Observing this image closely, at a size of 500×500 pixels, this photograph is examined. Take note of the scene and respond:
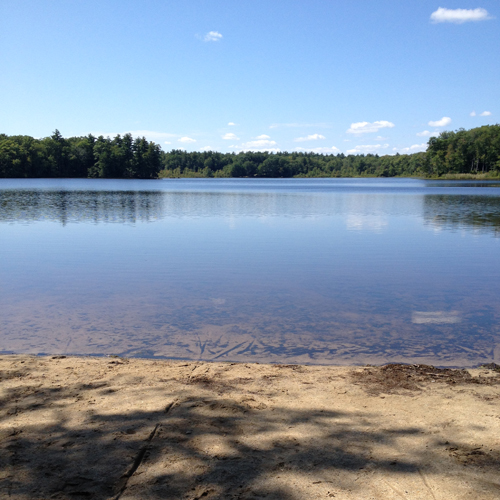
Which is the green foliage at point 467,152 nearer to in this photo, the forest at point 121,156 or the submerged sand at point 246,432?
the forest at point 121,156

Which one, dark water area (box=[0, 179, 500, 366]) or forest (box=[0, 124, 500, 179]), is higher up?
forest (box=[0, 124, 500, 179])

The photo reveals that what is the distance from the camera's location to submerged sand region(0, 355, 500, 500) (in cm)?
323

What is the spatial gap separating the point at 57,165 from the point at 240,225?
146075mm

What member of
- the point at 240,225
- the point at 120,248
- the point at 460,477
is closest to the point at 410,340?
the point at 460,477

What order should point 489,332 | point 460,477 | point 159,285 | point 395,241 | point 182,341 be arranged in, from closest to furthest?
1. point 460,477
2. point 182,341
3. point 489,332
4. point 159,285
5. point 395,241

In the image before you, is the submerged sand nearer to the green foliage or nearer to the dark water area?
the dark water area

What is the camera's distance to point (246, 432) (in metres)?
4.04

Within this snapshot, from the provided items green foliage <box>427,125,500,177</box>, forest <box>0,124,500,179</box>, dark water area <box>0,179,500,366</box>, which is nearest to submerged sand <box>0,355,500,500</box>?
dark water area <box>0,179,500,366</box>

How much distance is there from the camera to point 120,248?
682 inches

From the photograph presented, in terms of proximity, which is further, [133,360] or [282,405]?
[133,360]

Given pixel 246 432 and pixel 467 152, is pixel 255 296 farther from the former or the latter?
pixel 467 152

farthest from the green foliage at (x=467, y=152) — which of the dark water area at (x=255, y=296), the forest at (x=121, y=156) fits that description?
the dark water area at (x=255, y=296)

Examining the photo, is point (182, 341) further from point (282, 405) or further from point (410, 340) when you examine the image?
point (410, 340)

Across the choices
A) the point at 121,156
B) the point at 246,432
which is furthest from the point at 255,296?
the point at 121,156
